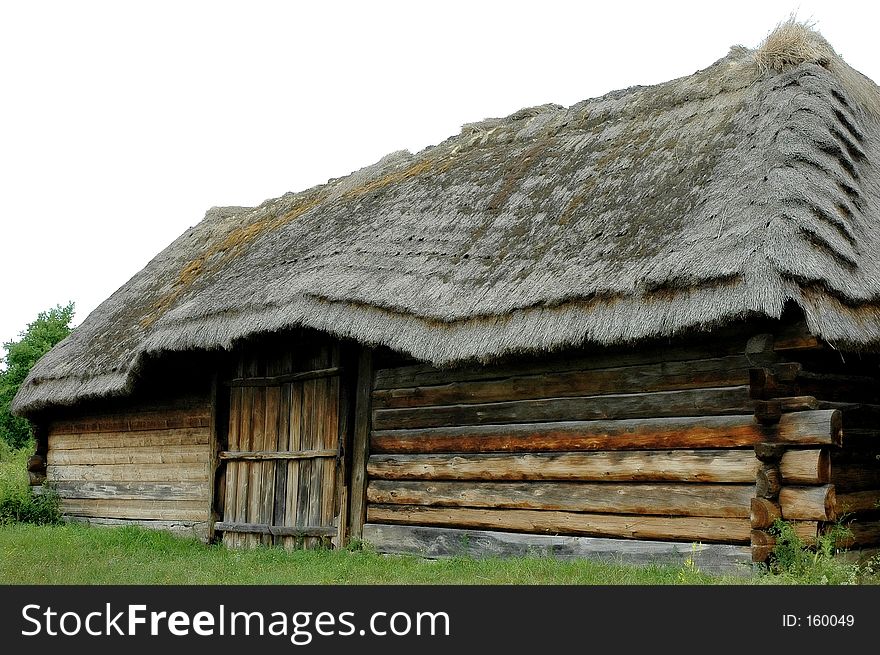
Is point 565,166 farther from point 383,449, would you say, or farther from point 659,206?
point 383,449

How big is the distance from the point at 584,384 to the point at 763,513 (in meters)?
1.92

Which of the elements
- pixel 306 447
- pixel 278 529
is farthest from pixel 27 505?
pixel 306 447

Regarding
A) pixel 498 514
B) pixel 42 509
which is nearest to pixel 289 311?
pixel 498 514

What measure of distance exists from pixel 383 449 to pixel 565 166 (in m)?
3.48

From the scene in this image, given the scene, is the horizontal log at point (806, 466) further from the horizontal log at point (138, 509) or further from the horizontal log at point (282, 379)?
the horizontal log at point (138, 509)

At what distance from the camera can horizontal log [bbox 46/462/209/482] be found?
12.4 meters

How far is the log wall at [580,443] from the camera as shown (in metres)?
7.35

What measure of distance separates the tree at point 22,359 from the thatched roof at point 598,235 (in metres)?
16.0

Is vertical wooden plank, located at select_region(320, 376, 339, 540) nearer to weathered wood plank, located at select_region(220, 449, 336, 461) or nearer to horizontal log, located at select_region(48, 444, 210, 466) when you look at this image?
weathered wood plank, located at select_region(220, 449, 336, 461)

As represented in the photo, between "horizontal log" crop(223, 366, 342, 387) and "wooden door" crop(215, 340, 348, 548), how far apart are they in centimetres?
1

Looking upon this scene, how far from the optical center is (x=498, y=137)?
12.6m

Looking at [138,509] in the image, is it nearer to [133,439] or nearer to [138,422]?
[133,439]

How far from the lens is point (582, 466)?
820cm

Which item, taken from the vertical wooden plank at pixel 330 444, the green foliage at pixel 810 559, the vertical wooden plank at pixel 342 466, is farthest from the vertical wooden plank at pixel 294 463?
the green foliage at pixel 810 559
